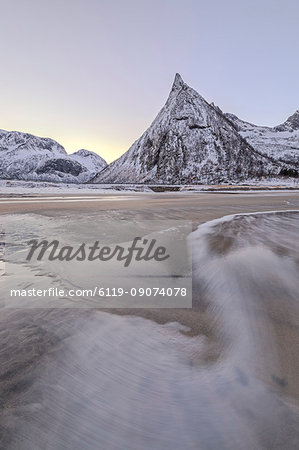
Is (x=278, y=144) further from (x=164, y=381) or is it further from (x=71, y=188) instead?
(x=164, y=381)

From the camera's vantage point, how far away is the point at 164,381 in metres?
1.58

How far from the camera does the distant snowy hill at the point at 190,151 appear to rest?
9403cm

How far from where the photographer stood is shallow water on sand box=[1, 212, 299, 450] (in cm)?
120

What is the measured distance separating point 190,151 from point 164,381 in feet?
338

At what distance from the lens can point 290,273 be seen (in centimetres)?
332

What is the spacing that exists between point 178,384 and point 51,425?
0.76 meters

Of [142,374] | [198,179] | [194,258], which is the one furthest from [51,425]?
[198,179]

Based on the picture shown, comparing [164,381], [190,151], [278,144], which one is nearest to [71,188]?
[164,381]

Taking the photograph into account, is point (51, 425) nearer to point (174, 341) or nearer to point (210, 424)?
point (210, 424)

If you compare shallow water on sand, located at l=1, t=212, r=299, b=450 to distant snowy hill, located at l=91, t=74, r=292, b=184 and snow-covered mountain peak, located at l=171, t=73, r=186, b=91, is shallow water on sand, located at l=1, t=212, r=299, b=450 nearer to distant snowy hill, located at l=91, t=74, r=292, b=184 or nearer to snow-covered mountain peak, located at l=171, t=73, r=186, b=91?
distant snowy hill, located at l=91, t=74, r=292, b=184

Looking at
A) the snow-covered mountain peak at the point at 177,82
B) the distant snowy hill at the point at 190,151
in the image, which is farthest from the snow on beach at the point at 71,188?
the snow-covered mountain peak at the point at 177,82

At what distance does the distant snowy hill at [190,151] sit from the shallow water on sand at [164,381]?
88.0 m

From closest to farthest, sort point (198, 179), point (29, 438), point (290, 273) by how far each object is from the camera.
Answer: point (29, 438)
point (290, 273)
point (198, 179)

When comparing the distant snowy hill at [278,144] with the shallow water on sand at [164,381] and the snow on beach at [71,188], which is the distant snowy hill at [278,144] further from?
the shallow water on sand at [164,381]
